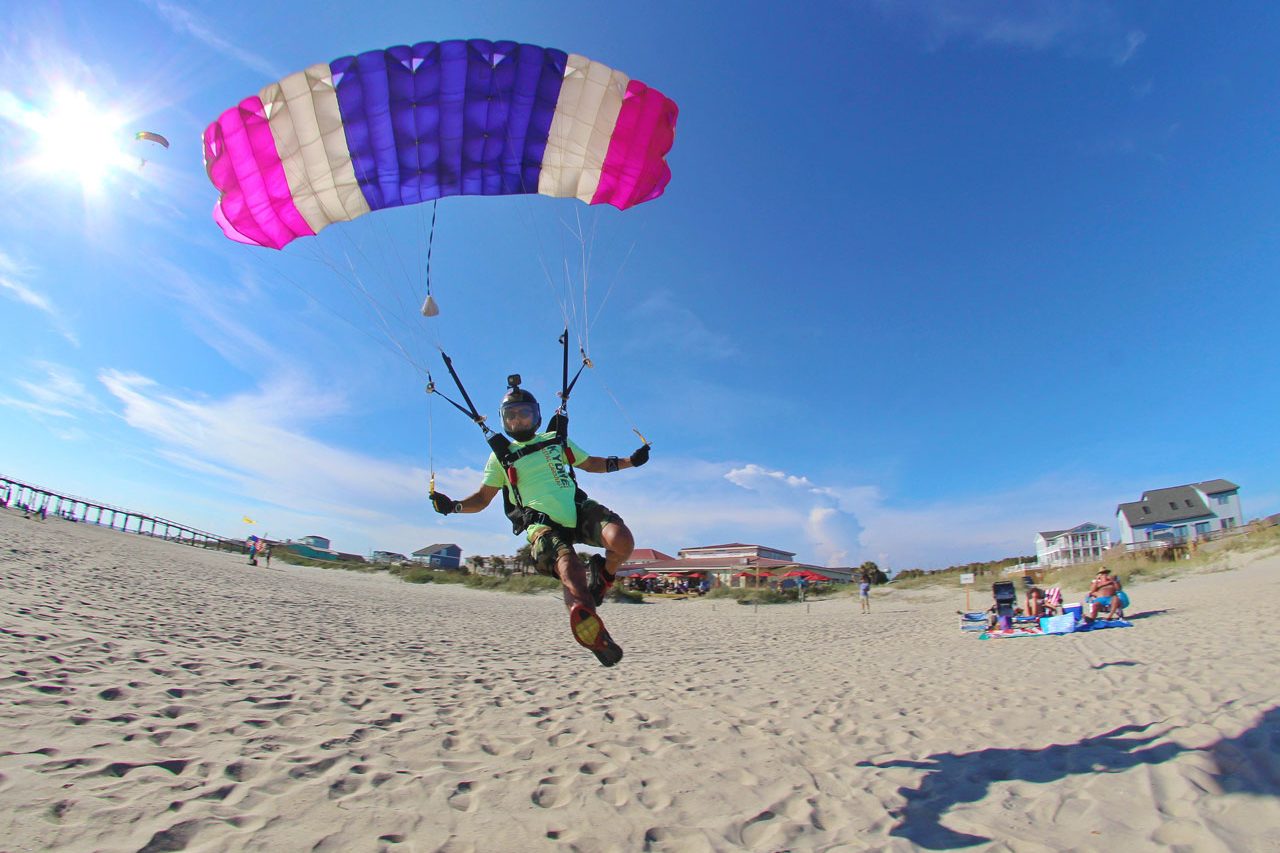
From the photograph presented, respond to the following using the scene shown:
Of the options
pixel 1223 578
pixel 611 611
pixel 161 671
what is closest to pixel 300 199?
pixel 161 671

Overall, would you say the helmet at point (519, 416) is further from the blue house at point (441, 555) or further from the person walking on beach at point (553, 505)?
the blue house at point (441, 555)

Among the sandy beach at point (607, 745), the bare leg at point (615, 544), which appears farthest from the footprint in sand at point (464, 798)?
the bare leg at point (615, 544)

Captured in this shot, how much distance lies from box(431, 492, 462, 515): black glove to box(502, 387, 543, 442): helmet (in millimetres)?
852

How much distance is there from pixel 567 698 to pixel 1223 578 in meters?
25.8

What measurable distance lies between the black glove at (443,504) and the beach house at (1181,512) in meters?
64.2

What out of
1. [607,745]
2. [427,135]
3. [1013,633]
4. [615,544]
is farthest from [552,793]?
[1013,633]

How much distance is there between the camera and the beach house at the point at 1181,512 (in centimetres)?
5241

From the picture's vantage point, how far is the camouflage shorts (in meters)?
5.13

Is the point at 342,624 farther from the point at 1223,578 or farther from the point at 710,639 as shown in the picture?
the point at 1223,578

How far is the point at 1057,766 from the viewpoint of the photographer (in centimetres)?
467

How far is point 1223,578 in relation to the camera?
20797mm

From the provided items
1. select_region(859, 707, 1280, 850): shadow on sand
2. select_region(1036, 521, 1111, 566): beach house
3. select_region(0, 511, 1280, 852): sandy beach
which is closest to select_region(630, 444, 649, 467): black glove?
select_region(0, 511, 1280, 852): sandy beach

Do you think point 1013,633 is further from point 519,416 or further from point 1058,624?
point 519,416

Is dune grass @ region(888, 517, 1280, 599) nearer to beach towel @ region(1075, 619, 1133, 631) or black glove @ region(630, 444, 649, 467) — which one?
beach towel @ region(1075, 619, 1133, 631)
